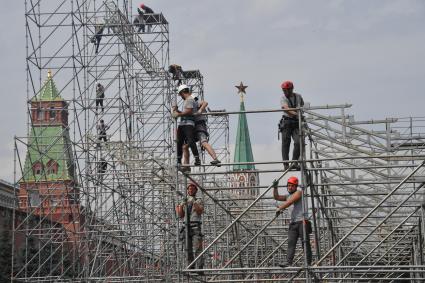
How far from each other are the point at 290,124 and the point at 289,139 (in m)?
0.26

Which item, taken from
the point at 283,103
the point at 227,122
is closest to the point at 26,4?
the point at 283,103

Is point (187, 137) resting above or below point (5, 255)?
below

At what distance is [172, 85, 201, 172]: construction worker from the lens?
50.4ft

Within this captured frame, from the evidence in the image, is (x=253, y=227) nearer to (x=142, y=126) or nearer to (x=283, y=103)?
(x=142, y=126)

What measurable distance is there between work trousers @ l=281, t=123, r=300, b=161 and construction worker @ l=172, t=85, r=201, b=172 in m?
1.49

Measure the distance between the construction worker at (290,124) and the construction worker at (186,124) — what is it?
150 cm

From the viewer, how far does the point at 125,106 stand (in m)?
33.7

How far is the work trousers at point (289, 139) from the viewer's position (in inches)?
611

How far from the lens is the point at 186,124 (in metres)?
15.5

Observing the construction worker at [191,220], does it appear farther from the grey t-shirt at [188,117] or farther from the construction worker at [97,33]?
the construction worker at [97,33]

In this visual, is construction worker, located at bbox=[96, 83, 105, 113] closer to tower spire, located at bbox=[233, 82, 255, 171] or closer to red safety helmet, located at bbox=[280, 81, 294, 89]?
red safety helmet, located at bbox=[280, 81, 294, 89]

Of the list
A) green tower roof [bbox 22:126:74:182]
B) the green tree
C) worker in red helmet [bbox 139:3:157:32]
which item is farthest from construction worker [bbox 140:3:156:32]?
the green tree

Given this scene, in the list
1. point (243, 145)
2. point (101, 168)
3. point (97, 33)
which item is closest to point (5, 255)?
point (97, 33)

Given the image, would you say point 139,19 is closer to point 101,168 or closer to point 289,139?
point 101,168
